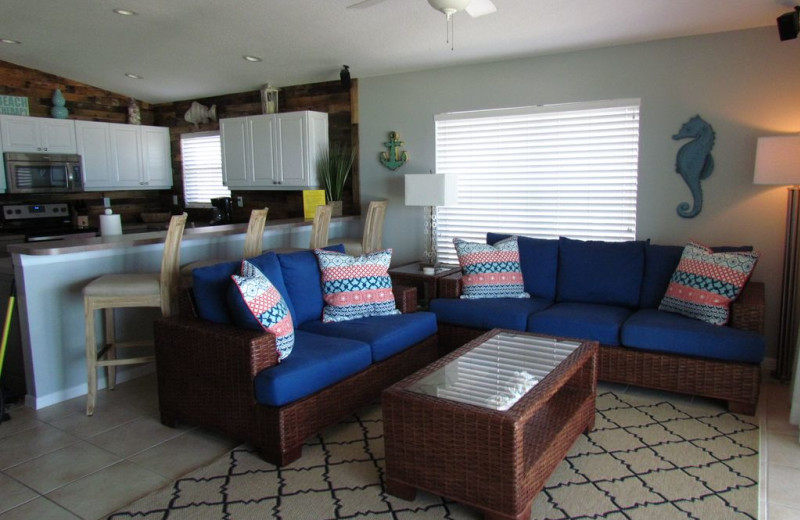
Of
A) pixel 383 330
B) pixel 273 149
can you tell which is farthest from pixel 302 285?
pixel 273 149

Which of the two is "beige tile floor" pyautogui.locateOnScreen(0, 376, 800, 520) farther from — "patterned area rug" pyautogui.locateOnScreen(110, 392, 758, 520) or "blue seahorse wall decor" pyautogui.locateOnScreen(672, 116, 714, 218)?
"blue seahorse wall decor" pyautogui.locateOnScreen(672, 116, 714, 218)

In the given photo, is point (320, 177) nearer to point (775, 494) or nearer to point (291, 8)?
point (291, 8)

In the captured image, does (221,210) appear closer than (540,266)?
No

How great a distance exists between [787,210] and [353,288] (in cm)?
292

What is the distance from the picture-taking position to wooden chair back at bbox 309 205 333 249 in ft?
15.1

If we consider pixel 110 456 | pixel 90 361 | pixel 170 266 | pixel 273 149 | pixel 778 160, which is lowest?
pixel 110 456

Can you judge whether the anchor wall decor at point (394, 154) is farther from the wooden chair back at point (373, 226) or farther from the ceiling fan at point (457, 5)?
the ceiling fan at point (457, 5)

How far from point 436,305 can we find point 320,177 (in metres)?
2.22

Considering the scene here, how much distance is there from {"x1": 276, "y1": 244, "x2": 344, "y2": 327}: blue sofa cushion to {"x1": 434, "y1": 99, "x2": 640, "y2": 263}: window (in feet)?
6.38

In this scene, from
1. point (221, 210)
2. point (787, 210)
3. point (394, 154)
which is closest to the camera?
point (787, 210)

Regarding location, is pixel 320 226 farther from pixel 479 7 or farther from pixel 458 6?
pixel 458 6

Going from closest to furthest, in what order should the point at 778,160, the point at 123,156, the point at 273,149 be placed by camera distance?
the point at 778,160 → the point at 273,149 → the point at 123,156

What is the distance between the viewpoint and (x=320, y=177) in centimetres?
572

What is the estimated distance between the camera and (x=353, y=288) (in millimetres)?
3609
